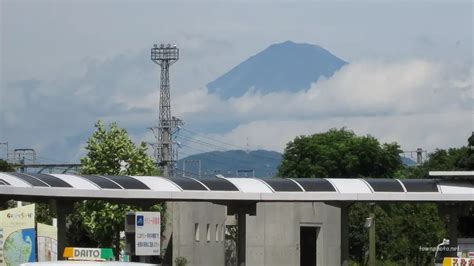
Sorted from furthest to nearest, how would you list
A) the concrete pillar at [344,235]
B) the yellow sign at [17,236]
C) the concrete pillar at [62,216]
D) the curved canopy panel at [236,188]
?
the concrete pillar at [344,235] < the concrete pillar at [62,216] < the curved canopy panel at [236,188] < the yellow sign at [17,236]

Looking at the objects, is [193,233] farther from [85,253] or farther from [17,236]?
[85,253]

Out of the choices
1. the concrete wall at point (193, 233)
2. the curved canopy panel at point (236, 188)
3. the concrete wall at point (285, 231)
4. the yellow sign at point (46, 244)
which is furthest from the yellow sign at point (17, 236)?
the concrete wall at point (285, 231)

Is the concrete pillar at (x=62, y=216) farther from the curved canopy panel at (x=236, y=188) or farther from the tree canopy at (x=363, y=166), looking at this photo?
the tree canopy at (x=363, y=166)

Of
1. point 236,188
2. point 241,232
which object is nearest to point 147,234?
point 236,188

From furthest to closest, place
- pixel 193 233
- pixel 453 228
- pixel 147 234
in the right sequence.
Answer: pixel 193 233, pixel 453 228, pixel 147 234

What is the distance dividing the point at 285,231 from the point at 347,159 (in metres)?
44.7

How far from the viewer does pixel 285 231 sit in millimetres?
52188

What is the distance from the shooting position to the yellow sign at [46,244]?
84.7ft

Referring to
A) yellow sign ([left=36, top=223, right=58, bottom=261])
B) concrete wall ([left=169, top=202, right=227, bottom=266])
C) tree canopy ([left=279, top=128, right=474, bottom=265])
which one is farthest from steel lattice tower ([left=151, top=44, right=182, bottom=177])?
yellow sign ([left=36, top=223, right=58, bottom=261])

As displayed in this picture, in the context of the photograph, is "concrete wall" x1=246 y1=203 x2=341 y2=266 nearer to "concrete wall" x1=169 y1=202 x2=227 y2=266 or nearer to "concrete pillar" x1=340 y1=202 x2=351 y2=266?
"concrete wall" x1=169 y1=202 x2=227 y2=266

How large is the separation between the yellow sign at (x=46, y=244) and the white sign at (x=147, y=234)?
2.37 metres

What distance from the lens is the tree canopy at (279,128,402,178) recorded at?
315 feet

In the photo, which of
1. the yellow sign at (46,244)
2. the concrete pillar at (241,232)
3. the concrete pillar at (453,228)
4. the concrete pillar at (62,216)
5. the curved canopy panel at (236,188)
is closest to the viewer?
the yellow sign at (46,244)

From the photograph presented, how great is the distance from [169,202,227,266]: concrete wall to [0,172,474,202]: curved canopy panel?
1593cm
